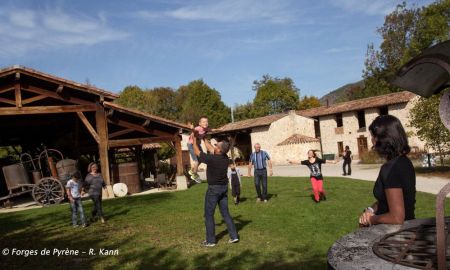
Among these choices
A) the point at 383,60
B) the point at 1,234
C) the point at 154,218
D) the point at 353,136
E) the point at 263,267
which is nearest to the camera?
the point at 263,267

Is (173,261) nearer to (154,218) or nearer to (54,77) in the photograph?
(154,218)

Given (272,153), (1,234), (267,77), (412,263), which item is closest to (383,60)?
(272,153)

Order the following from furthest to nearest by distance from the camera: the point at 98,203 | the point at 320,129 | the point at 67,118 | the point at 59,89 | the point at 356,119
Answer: the point at 320,129 < the point at 356,119 < the point at 67,118 < the point at 59,89 < the point at 98,203

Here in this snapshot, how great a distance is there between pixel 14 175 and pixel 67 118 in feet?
14.0

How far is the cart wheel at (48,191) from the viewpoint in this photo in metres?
15.4

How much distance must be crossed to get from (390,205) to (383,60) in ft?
163

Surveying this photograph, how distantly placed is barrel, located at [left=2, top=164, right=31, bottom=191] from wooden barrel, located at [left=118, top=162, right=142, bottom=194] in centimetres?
422

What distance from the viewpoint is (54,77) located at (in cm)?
1507

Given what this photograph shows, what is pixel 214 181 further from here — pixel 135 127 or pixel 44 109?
pixel 135 127

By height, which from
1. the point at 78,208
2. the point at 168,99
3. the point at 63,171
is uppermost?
the point at 168,99

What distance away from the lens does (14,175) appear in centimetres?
1557

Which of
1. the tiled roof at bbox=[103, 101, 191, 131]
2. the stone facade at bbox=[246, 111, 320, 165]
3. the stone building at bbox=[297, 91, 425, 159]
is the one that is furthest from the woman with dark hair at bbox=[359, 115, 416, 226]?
the stone facade at bbox=[246, 111, 320, 165]

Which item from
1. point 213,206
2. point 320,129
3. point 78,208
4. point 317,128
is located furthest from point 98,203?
point 317,128

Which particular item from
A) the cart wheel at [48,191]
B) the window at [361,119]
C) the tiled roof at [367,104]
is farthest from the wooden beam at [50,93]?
the window at [361,119]
